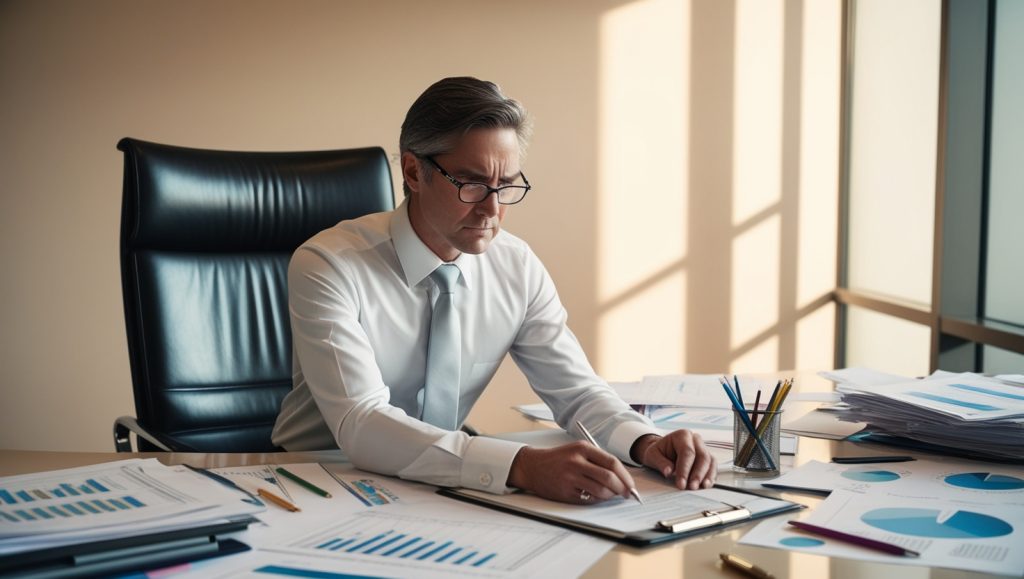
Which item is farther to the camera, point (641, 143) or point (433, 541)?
point (641, 143)

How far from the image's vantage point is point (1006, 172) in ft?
9.32

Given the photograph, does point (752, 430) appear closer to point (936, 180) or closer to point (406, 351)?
point (406, 351)

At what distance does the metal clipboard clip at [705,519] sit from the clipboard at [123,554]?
0.46 metres

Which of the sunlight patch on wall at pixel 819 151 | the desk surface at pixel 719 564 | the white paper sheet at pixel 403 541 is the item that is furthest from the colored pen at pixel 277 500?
the sunlight patch on wall at pixel 819 151

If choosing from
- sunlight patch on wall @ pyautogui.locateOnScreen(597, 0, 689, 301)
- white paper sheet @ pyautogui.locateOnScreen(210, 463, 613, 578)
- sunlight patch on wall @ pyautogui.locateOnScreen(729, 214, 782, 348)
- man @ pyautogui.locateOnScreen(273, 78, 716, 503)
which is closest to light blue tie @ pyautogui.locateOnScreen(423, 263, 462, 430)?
man @ pyautogui.locateOnScreen(273, 78, 716, 503)

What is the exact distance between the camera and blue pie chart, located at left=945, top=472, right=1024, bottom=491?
1.24 meters

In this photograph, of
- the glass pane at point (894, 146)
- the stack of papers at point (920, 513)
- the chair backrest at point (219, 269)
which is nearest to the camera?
the stack of papers at point (920, 513)

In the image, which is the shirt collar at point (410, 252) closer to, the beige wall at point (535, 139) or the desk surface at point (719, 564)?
the desk surface at point (719, 564)

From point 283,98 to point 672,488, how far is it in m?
2.59

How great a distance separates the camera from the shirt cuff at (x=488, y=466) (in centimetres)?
123

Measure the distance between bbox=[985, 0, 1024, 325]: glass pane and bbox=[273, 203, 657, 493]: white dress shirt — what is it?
167 centimetres

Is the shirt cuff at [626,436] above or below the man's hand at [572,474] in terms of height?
below

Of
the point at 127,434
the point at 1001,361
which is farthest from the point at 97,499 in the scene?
the point at 1001,361

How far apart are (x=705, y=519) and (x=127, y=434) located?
4.14 ft
